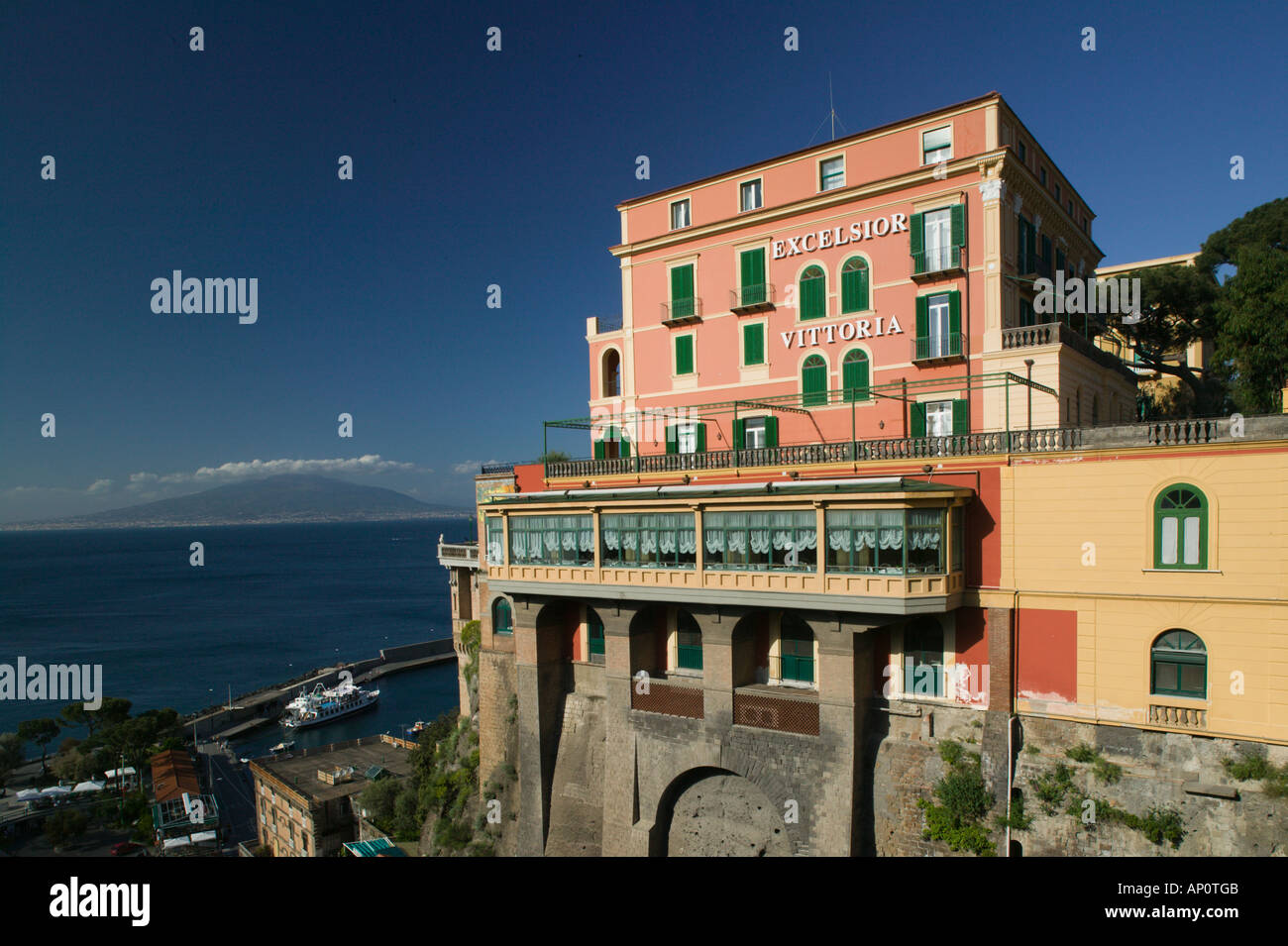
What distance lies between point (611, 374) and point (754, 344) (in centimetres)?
763

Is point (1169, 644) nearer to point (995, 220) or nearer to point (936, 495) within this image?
point (936, 495)

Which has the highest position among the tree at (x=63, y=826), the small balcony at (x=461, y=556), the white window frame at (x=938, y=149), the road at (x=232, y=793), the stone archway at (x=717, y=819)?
the white window frame at (x=938, y=149)

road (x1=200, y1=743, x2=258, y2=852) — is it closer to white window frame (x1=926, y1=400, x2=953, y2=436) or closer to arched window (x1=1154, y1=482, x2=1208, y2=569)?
white window frame (x1=926, y1=400, x2=953, y2=436)

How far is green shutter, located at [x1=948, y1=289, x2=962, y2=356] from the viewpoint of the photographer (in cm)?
2411

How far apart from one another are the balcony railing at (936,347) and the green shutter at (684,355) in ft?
28.7

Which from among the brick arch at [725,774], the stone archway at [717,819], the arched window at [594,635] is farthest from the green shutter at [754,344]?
the stone archway at [717,819]

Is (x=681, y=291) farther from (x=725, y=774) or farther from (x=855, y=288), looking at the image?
(x=725, y=774)

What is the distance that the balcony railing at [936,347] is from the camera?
79.2ft

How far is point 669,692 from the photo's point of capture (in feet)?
82.0

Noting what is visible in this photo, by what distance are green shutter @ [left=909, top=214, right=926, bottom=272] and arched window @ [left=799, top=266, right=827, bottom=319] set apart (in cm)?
319

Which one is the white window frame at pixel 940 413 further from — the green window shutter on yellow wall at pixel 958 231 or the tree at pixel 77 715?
the tree at pixel 77 715

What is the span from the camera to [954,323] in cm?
2423

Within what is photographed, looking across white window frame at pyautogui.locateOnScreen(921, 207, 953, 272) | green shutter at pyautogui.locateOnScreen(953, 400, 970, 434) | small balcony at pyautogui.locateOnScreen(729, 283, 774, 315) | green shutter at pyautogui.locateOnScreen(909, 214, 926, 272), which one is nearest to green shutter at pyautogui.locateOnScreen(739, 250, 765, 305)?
small balcony at pyautogui.locateOnScreen(729, 283, 774, 315)
